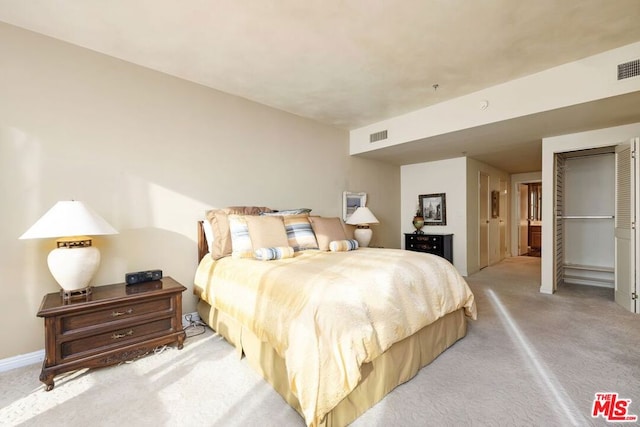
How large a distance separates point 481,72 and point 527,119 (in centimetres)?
81

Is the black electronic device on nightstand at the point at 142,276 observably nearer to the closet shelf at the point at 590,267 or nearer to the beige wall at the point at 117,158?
the beige wall at the point at 117,158

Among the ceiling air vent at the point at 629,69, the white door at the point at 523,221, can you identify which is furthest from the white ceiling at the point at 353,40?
the white door at the point at 523,221

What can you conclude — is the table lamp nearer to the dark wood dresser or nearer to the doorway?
the dark wood dresser

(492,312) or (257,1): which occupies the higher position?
(257,1)

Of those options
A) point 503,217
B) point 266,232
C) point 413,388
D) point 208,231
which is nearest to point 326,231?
point 266,232

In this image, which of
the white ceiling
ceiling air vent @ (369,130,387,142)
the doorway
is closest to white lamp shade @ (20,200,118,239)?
the white ceiling

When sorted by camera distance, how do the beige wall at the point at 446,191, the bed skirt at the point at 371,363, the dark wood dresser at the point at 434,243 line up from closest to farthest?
the bed skirt at the point at 371,363 → the dark wood dresser at the point at 434,243 → the beige wall at the point at 446,191

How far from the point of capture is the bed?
141 centimetres

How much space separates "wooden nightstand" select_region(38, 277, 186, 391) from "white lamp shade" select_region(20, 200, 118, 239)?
486mm

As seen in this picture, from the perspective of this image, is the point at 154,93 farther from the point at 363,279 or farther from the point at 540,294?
the point at 540,294

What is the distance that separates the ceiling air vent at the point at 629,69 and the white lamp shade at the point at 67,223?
4468mm

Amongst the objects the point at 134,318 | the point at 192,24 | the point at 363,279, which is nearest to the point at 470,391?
the point at 363,279

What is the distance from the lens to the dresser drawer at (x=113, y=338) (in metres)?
1.96

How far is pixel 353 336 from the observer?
1.47 m
